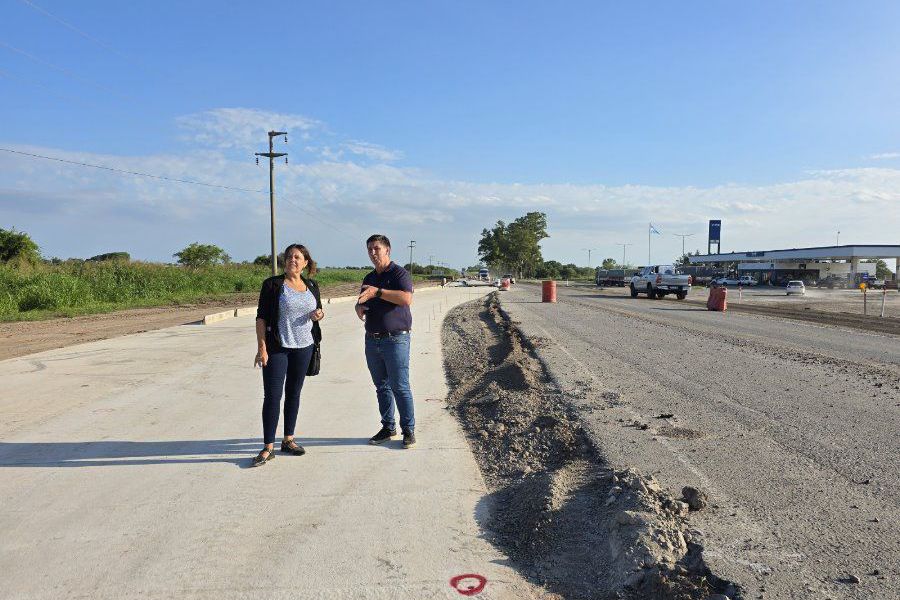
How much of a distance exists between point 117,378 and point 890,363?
38.7 ft

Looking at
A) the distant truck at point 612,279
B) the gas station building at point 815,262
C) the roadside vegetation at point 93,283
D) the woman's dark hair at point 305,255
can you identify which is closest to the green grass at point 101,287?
the roadside vegetation at point 93,283

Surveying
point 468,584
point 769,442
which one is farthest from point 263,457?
point 769,442

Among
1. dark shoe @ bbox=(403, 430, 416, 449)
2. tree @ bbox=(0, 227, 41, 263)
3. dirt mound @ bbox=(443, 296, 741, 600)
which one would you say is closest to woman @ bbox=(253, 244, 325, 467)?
dark shoe @ bbox=(403, 430, 416, 449)

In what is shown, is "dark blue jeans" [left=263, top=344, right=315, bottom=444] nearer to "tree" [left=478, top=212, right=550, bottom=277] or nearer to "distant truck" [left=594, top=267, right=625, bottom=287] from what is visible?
"distant truck" [left=594, top=267, right=625, bottom=287]

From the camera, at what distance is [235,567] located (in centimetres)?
326

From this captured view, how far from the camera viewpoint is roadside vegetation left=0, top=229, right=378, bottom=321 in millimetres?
A: 23422

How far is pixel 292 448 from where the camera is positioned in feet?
17.1

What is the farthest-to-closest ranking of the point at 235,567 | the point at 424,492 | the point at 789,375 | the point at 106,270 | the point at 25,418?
1. the point at 106,270
2. the point at 789,375
3. the point at 25,418
4. the point at 424,492
5. the point at 235,567

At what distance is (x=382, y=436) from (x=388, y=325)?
3.48 ft

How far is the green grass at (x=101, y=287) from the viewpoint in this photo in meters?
23.2

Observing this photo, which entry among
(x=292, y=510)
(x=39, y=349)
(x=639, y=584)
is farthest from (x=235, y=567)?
(x=39, y=349)

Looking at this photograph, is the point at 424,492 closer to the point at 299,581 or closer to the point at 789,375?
the point at 299,581

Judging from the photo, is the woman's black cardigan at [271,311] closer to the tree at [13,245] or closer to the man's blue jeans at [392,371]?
the man's blue jeans at [392,371]

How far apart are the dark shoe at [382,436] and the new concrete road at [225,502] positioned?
88 millimetres
